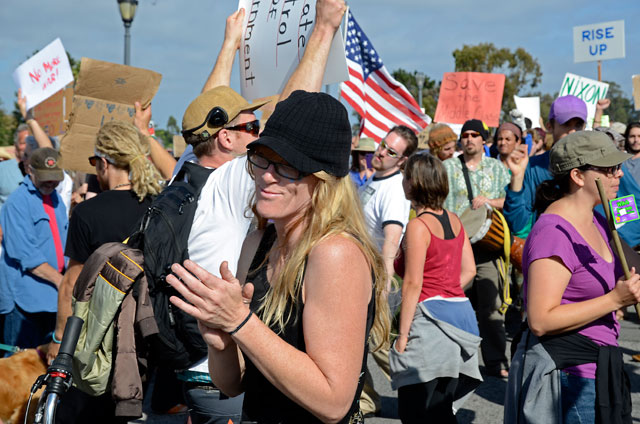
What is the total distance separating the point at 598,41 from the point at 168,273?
1034cm

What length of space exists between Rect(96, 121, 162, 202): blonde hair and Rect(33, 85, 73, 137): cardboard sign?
16.3ft

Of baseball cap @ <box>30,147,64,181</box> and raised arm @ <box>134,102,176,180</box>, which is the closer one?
raised arm @ <box>134,102,176,180</box>

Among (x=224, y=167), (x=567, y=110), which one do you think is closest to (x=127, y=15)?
(x=567, y=110)

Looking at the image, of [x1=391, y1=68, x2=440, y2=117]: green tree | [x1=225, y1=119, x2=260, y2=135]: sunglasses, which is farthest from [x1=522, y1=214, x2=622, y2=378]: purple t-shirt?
[x1=391, y1=68, x2=440, y2=117]: green tree

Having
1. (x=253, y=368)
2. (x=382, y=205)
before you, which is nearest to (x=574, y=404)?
(x=253, y=368)

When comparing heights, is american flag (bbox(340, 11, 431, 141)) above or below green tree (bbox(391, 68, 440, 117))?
below

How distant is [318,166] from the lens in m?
1.79

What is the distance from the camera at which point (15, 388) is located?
3.54 m

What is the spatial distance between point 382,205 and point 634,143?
3.81 meters

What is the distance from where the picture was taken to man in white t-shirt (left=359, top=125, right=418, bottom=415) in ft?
17.9

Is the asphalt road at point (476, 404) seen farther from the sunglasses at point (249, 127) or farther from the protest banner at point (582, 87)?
the protest banner at point (582, 87)

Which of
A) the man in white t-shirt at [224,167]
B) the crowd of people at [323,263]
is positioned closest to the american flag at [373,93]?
the crowd of people at [323,263]

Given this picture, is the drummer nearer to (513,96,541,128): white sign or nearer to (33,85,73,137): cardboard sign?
(33,85,73,137): cardboard sign

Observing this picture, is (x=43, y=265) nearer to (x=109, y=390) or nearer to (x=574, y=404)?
(x=109, y=390)
